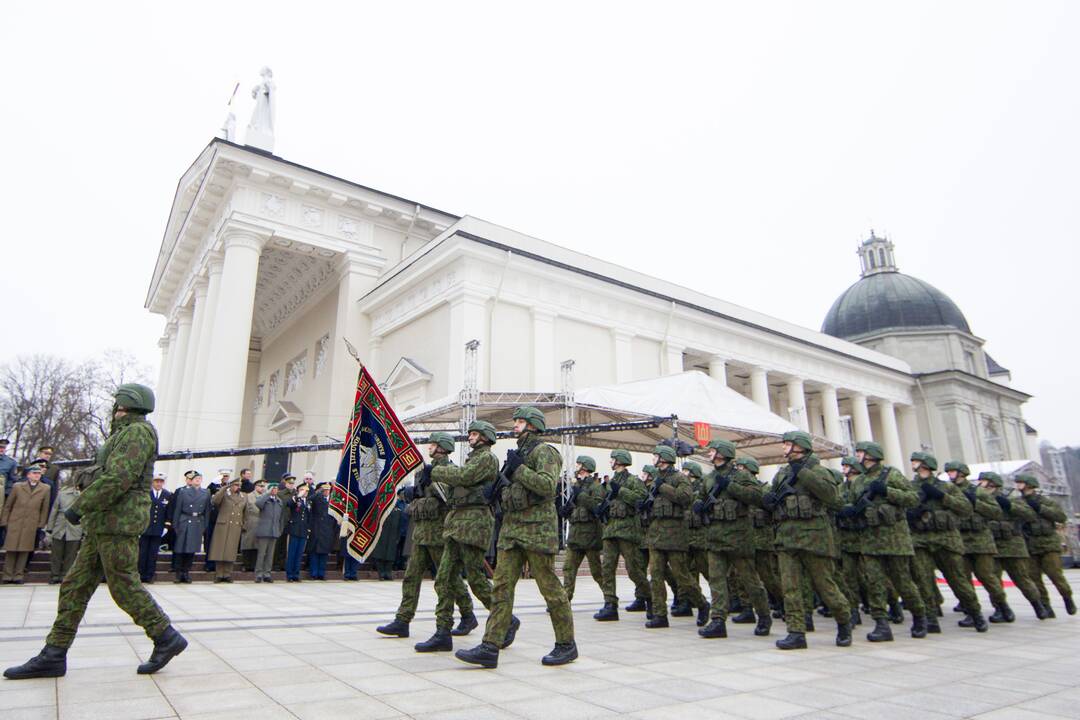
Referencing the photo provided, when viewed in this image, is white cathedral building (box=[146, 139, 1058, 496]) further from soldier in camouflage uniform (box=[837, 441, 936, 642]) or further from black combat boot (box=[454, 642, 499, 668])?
black combat boot (box=[454, 642, 499, 668])

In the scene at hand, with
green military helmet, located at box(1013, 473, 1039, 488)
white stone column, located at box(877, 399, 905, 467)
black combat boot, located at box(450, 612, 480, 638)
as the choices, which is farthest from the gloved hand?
white stone column, located at box(877, 399, 905, 467)

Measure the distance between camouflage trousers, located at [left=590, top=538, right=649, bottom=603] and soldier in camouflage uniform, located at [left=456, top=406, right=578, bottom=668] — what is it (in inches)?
117

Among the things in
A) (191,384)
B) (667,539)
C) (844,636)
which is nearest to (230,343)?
(191,384)

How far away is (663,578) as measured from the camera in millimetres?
A: 7574

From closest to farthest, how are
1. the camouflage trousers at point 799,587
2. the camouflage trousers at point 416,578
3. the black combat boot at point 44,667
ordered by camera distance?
the black combat boot at point 44,667 < the camouflage trousers at point 416,578 < the camouflage trousers at point 799,587

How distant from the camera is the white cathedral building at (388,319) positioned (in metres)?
20.9

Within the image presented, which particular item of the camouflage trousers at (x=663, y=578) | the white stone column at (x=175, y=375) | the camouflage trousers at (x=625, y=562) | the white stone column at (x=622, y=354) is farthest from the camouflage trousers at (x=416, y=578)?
the white stone column at (x=175, y=375)

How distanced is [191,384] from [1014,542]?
24.9 meters

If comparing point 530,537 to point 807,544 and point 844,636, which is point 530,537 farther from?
point 844,636

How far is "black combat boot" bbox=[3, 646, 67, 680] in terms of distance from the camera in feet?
13.6

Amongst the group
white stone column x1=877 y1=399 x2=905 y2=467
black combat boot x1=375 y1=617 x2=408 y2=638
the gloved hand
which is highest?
white stone column x1=877 y1=399 x2=905 y2=467

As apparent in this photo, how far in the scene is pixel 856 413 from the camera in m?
34.9

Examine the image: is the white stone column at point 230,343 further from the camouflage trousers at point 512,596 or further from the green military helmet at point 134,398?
the camouflage trousers at point 512,596

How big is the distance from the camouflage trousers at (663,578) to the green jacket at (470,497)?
2.63m
